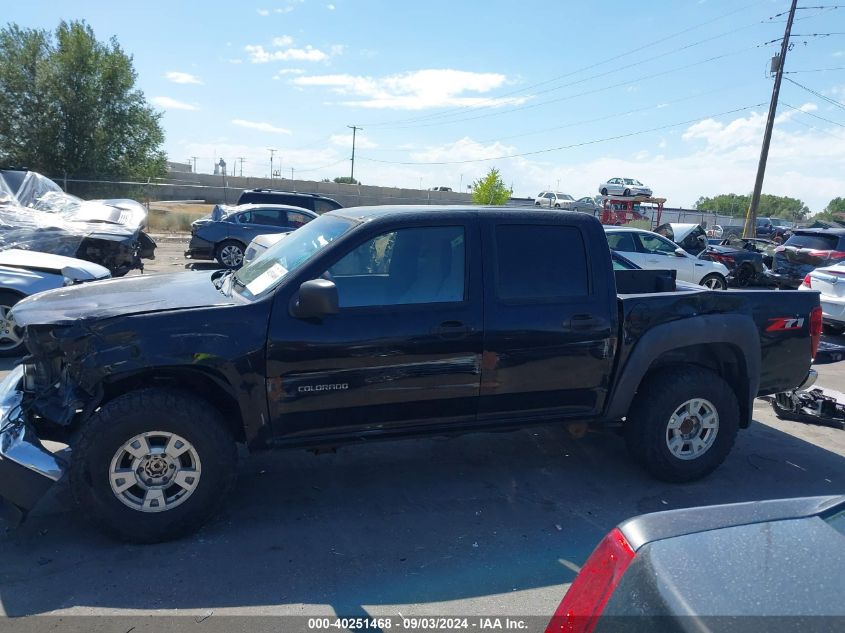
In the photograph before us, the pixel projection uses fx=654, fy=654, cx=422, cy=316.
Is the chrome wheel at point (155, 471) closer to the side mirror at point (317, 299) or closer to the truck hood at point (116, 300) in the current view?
the truck hood at point (116, 300)

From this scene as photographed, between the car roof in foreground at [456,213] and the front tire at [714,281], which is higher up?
the car roof in foreground at [456,213]

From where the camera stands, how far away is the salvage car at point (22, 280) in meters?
7.07

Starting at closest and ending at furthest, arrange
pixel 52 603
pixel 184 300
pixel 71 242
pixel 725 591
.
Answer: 1. pixel 725 591
2. pixel 52 603
3. pixel 184 300
4. pixel 71 242

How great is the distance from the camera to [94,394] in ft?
11.9

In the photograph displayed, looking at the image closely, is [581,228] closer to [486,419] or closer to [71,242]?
[486,419]

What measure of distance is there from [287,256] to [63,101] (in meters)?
29.9

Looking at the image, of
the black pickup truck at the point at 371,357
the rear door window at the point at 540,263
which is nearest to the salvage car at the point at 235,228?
the black pickup truck at the point at 371,357

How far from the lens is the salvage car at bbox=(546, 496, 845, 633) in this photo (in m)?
1.57

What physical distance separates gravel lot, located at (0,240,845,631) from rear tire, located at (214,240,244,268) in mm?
11888

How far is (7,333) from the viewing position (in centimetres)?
716

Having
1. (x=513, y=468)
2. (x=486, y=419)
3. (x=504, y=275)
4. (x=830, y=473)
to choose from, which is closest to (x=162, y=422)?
(x=486, y=419)

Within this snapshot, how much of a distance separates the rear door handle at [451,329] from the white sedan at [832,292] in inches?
335

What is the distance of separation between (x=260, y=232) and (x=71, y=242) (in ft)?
21.1

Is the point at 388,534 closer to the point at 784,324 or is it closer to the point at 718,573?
the point at 718,573
